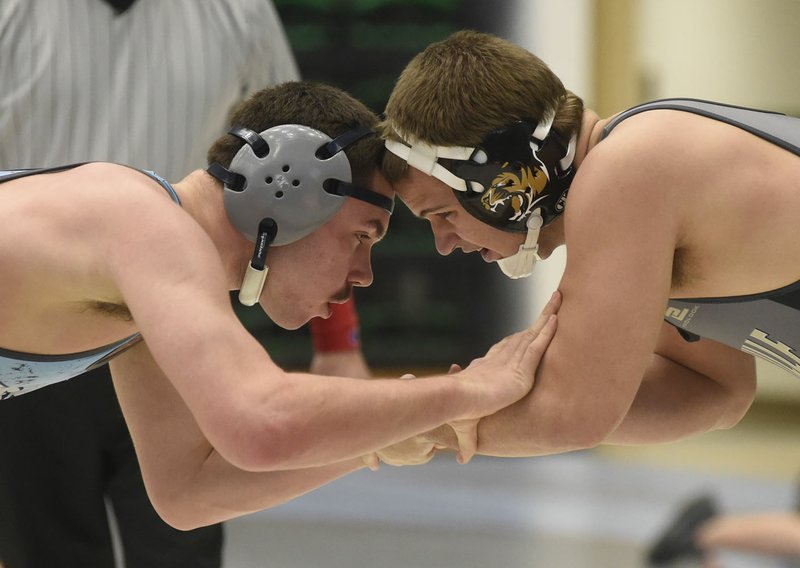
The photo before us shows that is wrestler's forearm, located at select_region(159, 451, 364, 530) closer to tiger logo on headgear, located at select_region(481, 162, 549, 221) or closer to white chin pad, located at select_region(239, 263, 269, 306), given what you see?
white chin pad, located at select_region(239, 263, 269, 306)

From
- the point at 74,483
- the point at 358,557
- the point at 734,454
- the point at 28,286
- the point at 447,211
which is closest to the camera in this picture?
the point at 28,286

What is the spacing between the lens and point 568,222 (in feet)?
7.34

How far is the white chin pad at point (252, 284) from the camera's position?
96.3 inches

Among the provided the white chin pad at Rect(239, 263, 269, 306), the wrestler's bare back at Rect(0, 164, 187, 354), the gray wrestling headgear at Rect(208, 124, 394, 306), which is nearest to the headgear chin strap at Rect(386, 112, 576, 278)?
the gray wrestling headgear at Rect(208, 124, 394, 306)

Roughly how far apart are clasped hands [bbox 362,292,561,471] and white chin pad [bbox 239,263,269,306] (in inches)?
14.9

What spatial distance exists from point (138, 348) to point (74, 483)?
2.13ft

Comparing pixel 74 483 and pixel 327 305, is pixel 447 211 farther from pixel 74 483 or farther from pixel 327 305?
pixel 74 483

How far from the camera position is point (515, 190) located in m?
2.44

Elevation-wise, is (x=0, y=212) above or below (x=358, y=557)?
above

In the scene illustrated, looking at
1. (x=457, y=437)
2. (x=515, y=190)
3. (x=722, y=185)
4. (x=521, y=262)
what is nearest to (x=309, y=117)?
(x=515, y=190)

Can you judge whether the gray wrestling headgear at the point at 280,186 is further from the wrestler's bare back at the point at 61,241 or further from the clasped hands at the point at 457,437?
the clasped hands at the point at 457,437

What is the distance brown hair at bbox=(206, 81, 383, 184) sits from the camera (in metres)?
2.49

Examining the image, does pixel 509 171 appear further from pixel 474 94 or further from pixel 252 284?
pixel 252 284

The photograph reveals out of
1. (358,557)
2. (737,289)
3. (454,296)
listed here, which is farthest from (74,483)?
(454,296)
